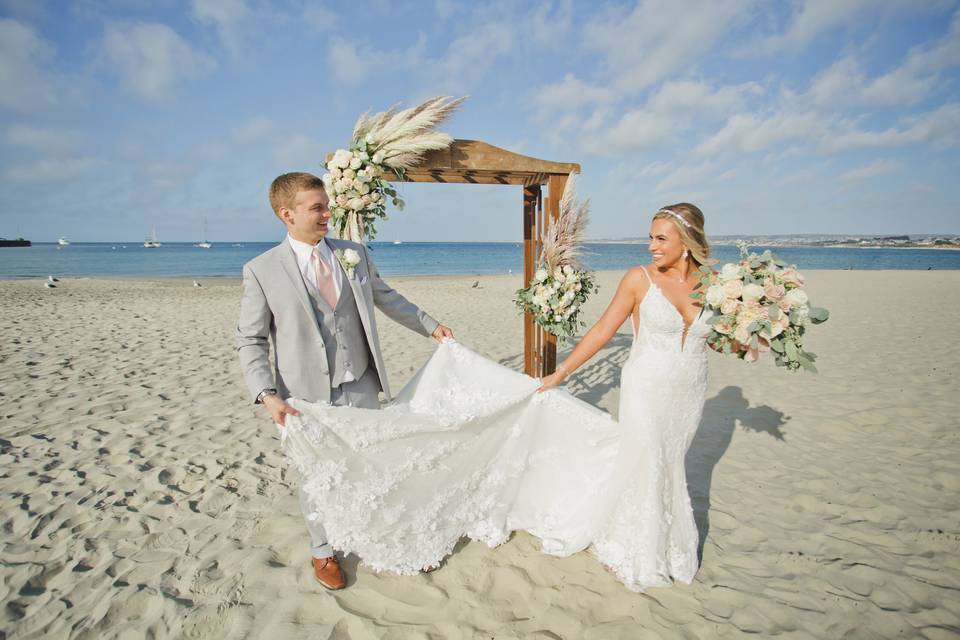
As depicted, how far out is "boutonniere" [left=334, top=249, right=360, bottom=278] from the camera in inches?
117

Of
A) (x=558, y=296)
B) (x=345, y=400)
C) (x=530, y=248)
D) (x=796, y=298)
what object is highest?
(x=530, y=248)

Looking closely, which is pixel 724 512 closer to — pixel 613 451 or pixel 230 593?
pixel 613 451

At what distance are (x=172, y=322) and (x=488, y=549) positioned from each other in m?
11.9

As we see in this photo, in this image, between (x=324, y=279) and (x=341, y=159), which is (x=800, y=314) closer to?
(x=324, y=279)

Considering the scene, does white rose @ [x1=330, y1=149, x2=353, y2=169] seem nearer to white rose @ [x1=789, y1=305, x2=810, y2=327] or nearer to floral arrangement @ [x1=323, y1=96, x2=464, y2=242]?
floral arrangement @ [x1=323, y1=96, x2=464, y2=242]

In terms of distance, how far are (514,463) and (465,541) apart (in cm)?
71

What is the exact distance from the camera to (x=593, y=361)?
883 cm

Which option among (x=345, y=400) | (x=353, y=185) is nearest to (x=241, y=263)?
(x=353, y=185)

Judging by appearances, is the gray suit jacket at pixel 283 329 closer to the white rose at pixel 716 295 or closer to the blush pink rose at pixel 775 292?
the white rose at pixel 716 295

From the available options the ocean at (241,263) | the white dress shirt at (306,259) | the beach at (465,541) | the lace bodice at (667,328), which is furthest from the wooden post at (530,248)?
the white dress shirt at (306,259)

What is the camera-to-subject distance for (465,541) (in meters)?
3.48

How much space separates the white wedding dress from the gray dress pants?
0.62 ft

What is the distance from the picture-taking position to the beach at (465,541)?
277cm

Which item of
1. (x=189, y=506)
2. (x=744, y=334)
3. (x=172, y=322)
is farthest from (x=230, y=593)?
Result: (x=172, y=322)
